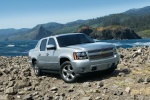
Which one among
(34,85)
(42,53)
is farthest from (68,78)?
(42,53)

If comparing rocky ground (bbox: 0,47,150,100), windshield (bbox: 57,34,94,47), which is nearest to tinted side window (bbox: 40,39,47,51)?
windshield (bbox: 57,34,94,47)

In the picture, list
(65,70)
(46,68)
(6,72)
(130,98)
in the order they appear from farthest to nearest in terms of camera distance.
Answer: (6,72) < (46,68) < (65,70) < (130,98)

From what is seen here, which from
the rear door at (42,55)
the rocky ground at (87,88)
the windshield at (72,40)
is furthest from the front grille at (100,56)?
the rear door at (42,55)

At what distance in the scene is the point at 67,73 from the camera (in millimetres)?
11930

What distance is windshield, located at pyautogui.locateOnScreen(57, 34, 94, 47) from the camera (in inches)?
494

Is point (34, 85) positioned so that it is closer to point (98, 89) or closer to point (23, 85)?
point (23, 85)

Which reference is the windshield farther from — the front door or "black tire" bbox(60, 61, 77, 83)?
"black tire" bbox(60, 61, 77, 83)

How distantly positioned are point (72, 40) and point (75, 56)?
5.33ft

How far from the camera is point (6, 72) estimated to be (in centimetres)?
1501

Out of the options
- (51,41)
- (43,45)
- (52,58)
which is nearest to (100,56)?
(52,58)

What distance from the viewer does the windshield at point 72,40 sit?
41.1ft

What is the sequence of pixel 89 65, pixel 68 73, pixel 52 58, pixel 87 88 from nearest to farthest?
pixel 87 88 < pixel 89 65 < pixel 68 73 < pixel 52 58

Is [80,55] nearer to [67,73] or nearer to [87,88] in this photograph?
[67,73]

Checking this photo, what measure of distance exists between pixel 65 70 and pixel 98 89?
2.09 metres
